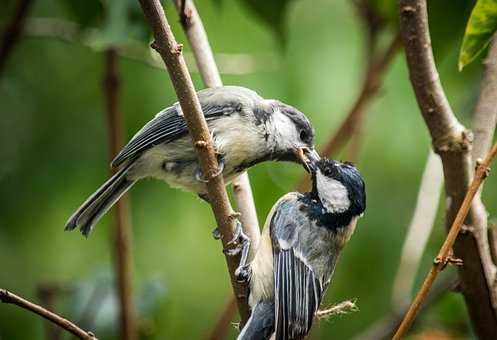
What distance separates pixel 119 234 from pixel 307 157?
0.63m

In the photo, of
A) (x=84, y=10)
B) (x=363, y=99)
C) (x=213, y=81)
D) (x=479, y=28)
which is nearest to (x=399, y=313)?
(x=363, y=99)

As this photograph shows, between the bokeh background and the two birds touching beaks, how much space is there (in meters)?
0.49

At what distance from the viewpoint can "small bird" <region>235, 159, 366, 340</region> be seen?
2.20 meters

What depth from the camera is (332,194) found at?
2461mm

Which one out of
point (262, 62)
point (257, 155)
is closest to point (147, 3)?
point (257, 155)

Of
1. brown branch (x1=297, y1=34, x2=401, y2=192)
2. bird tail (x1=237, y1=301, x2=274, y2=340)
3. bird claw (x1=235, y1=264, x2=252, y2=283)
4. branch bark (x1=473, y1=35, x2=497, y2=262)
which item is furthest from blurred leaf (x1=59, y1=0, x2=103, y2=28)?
branch bark (x1=473, y1=35, x2=497, y2=262)

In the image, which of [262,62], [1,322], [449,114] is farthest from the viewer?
[1,322]

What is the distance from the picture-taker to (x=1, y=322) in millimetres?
3436

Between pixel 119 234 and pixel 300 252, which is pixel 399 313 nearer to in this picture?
pixel 300 252

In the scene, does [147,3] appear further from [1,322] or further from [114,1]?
[1,322]

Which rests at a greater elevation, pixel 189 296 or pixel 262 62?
pixel 262 62

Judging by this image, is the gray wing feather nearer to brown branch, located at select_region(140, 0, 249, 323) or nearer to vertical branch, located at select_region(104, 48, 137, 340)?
vertical branch, located at select_region(104, 48, 137, 340)

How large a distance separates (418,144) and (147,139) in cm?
145

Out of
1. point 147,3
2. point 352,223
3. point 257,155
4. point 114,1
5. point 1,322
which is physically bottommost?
point 1,322
